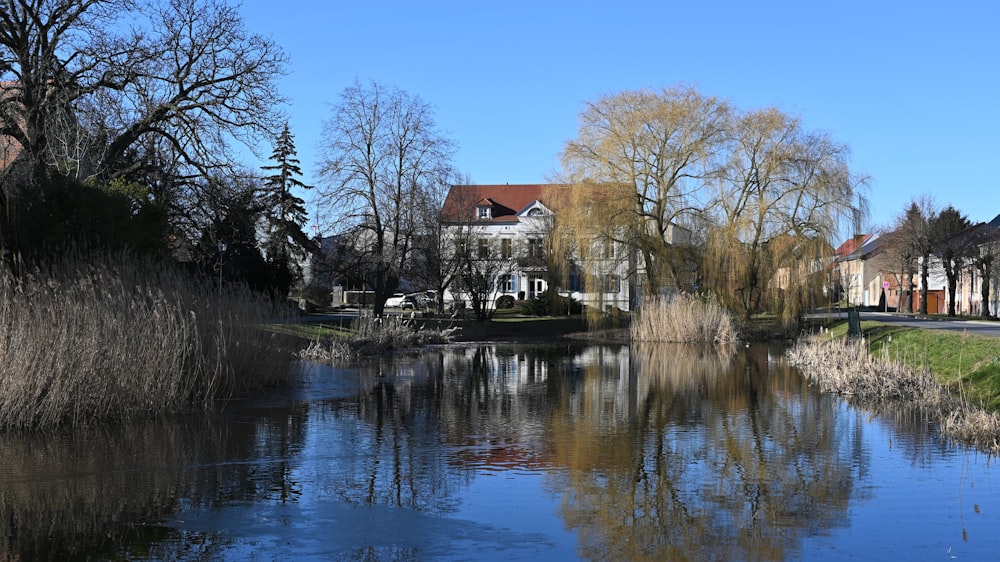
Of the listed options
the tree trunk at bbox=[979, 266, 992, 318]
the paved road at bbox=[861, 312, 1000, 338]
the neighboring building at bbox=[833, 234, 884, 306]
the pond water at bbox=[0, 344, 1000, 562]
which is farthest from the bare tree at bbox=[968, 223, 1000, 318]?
the pond water at bbox=[0, 344, 1000, 562]

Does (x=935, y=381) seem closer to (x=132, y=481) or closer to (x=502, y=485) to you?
(x=502, y=485)

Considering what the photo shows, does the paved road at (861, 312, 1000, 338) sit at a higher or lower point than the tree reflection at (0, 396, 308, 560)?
higher

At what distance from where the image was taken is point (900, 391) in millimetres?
18688

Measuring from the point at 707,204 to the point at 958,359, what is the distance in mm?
20148

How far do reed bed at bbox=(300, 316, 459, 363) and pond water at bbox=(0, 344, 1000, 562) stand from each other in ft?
33.8

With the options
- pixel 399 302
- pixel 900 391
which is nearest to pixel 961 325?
pixel 900 391

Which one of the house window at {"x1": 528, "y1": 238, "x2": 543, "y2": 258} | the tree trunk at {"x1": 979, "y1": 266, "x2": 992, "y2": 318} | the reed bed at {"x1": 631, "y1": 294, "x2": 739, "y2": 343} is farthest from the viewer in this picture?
the house window at {"x1": 528, "y1": 238, "x2": 543, "y2": 258}

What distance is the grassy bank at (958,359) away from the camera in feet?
57.4

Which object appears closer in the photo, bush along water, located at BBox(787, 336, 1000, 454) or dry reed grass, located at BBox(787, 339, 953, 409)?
bush along water, located at BBox(787, 336, 1000, 454)

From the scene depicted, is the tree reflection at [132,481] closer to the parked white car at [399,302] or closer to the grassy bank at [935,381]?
the grassy bank at [935,381]

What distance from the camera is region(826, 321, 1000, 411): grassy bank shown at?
17.5 m

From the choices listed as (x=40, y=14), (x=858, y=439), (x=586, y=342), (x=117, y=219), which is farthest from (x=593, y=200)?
(x=858, y=439)

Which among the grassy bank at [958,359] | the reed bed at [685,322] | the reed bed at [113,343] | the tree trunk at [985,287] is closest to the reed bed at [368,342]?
the reed bed at [685,322]

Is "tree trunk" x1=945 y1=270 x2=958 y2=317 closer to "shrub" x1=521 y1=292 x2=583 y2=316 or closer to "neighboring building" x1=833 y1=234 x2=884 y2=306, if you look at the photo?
"shrub" x1=521 y1=292 x2=583 y2=316
